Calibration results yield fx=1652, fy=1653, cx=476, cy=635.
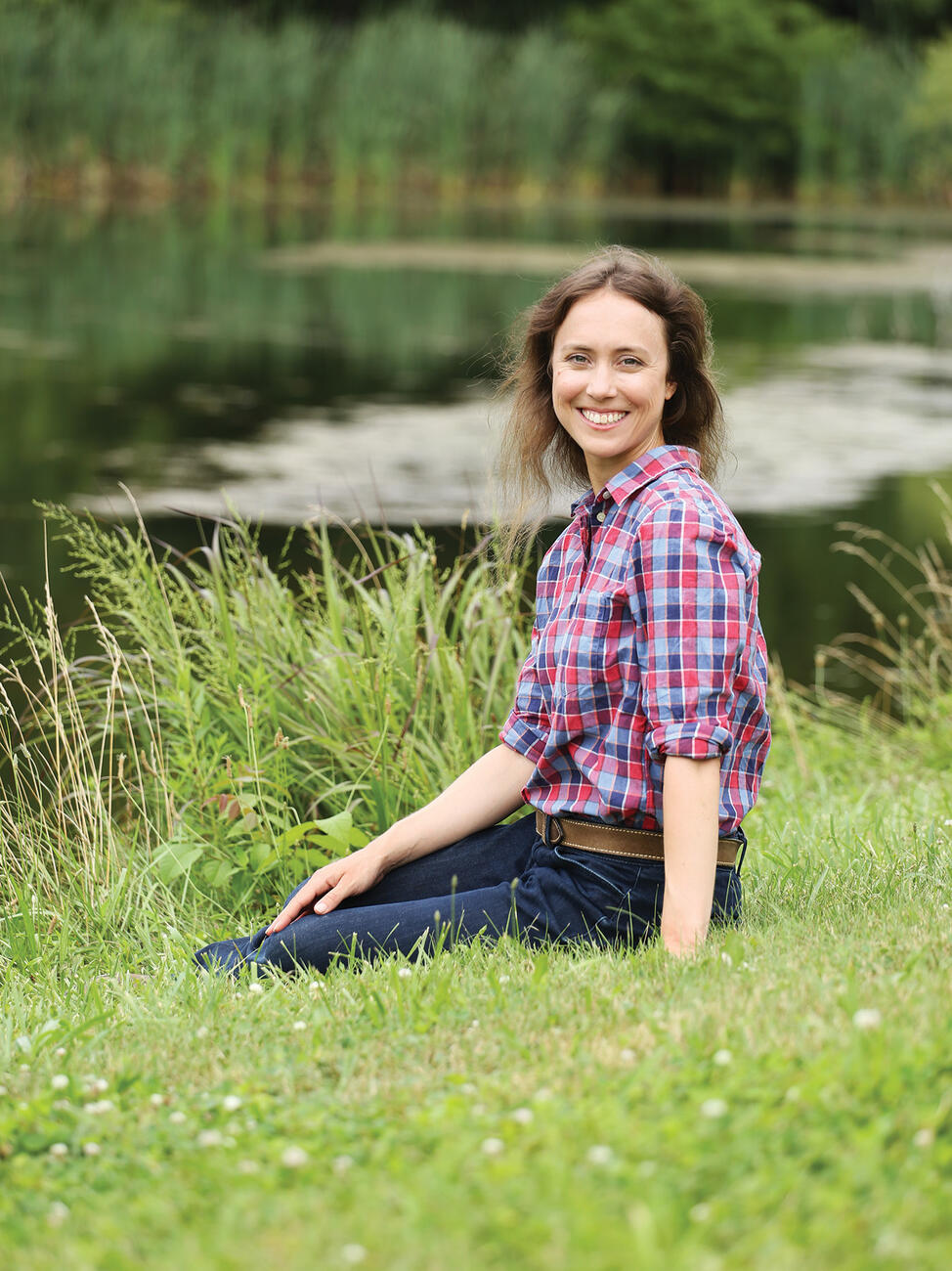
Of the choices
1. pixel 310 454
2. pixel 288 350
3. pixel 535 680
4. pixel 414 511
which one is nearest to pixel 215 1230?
pixel 535 680

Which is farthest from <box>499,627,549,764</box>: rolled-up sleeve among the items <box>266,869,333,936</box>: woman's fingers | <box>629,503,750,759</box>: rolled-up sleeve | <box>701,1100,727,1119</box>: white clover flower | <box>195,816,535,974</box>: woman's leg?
<box>701,1100,727,1119</box>: white clover flower

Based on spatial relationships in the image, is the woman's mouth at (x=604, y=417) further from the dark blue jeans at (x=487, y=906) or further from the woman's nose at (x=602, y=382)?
the dark blue jeans at (x=487, y=906)

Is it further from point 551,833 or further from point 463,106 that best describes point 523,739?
point 463,106

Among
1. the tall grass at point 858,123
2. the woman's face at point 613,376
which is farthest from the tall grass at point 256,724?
the tall grass at point 858,123

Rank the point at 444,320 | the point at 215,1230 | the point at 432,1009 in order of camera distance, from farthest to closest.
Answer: the point at 444,320 < the point at 432,1009 < the point at 215,1230

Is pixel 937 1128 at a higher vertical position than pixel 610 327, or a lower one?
lower

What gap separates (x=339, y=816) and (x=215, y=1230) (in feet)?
5.86

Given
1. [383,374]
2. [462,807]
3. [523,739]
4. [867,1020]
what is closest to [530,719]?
[523,739]

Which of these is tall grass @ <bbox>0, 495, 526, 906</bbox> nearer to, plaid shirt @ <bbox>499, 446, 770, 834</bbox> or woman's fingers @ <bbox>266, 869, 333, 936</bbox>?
woman's fingers @ <bbox>266, 869, 333, 936</bbox>

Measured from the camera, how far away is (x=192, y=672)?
4.51m

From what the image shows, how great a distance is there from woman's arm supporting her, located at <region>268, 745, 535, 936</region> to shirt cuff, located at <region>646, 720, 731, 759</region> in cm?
44

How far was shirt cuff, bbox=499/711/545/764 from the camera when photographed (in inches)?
111

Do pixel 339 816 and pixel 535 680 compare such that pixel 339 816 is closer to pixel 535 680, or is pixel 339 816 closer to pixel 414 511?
pixel 535 680

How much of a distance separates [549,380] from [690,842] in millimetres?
939
